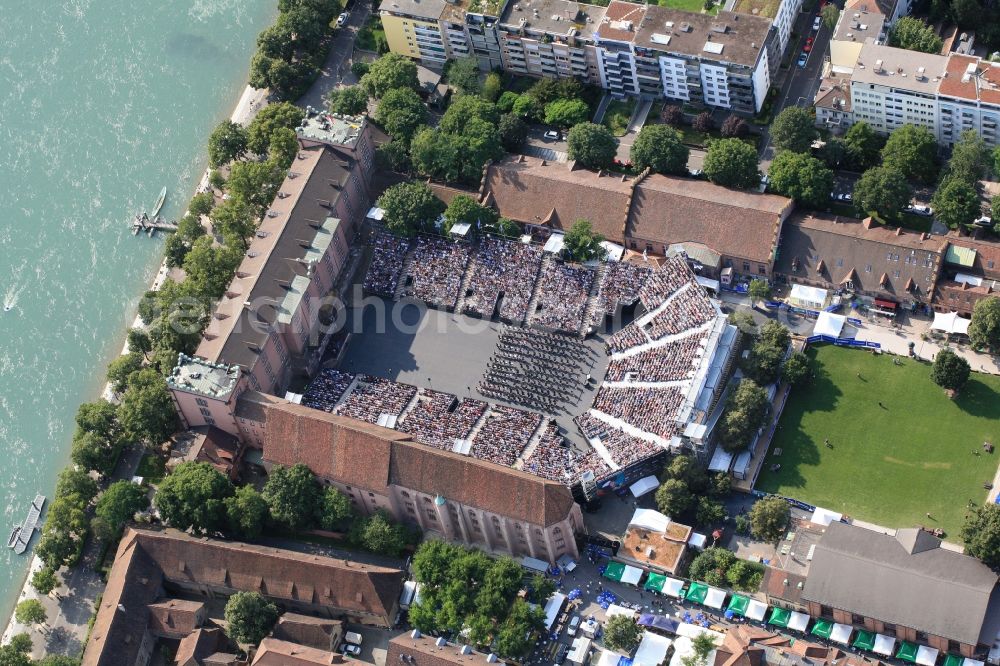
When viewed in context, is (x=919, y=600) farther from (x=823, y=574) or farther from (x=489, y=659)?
(x=489, y=659)

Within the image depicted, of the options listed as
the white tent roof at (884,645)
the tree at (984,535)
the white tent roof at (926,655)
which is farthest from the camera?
the white tent roof at (884,645)

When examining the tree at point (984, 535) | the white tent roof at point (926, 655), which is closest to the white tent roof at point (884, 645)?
the white tent roof at point (926, 655)

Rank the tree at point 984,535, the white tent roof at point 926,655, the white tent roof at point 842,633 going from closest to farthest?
the white tent roof at point 926,655, the tree at point 984,535, the white tent roof at point 842,633

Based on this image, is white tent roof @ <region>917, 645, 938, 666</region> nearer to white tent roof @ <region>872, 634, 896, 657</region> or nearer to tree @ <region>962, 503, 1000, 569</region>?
white tent roof @ <region>872, 634, 896, 657</region>

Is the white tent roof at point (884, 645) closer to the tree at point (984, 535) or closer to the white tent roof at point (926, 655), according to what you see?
the white tent roof at point (926, 655)

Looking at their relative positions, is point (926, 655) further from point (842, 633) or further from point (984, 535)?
point (984, 535)
